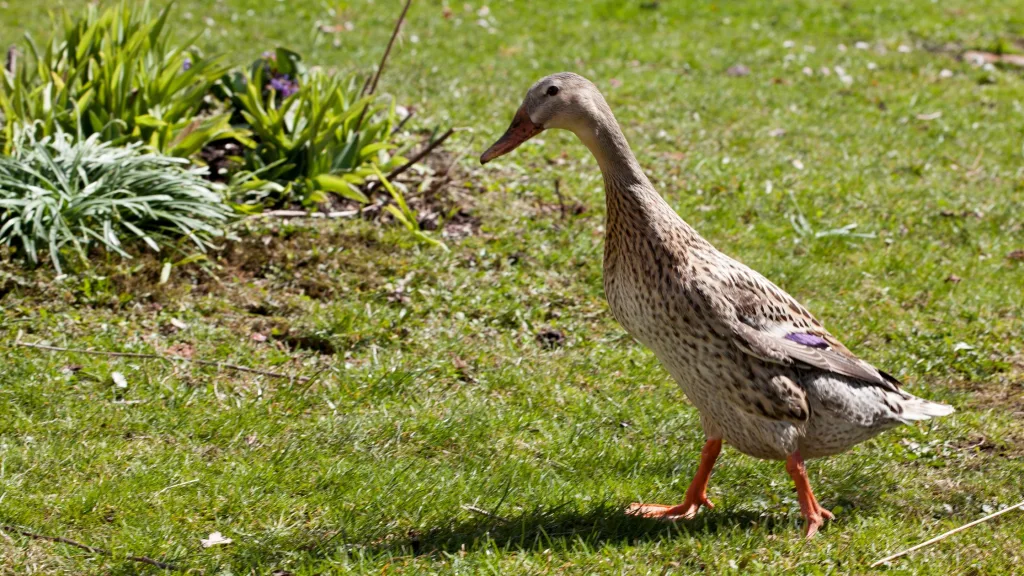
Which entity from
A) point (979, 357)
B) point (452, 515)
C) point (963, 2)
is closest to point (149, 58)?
point (452, 515)

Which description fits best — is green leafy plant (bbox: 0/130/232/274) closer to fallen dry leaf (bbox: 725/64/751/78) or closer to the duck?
the duck

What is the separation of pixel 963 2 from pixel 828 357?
10852 mm

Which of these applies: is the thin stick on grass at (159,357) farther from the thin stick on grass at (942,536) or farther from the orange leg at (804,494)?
the thin stick on grass at (942,536)

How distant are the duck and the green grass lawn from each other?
329mm

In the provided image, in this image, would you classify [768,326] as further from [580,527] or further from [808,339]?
[580,527]

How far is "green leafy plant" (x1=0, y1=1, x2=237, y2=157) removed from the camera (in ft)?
20.1

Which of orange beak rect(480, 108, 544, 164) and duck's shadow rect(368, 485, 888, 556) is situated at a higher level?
orange beak rect(480, 108, 544, 164)

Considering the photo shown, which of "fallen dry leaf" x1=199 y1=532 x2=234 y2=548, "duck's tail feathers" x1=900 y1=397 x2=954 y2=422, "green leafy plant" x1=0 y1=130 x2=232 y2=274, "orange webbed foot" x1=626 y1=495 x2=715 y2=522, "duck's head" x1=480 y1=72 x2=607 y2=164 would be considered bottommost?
"fallen dry leaf" x1=199 y1=532 x2=234 y2=548

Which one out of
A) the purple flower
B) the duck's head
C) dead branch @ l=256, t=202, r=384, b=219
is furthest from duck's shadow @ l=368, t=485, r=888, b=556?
the purple flower

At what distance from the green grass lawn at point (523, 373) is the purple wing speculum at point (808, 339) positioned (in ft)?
2.23

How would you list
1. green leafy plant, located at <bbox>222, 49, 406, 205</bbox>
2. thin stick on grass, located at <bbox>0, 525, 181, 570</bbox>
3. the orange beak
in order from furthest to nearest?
green leafy plant, located at <bbox>222, 49, 406, 205</bbox>
the orange beak
thin stick on grass, located at <bbox>0, 525, 181, 570</bbox>

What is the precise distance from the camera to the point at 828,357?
12.5 ft

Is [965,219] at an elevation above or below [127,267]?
above

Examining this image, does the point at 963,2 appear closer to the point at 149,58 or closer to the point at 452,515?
the point at 149,58
